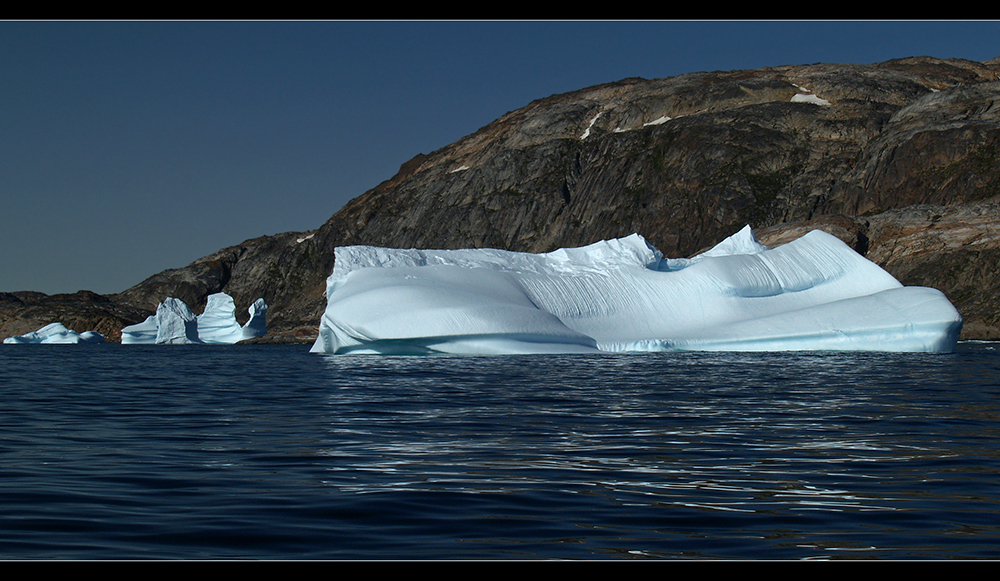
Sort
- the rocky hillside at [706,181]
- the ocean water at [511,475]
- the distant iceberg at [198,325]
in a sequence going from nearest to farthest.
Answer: the ocean water at [511,475], the rocky hillside at [706,181], the distant iceberg at [198,325]

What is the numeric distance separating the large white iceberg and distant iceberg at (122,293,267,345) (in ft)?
145

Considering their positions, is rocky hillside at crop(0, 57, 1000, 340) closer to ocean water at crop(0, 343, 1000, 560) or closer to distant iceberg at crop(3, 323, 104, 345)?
distant iceberg at crop(3, 323, 104, 345)

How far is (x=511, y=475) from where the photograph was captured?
7.39m

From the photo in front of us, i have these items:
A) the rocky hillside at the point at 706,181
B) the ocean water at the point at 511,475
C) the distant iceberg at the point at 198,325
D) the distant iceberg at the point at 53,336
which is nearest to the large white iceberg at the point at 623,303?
the ocean water at the point at 511,475

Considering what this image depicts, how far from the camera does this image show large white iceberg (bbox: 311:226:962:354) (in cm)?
2756

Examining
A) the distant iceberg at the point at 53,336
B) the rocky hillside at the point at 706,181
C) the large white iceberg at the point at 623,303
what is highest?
the rocky hillside at the point at 706,181

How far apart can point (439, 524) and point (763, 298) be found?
28.4 meters

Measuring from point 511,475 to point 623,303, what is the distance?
80.6ft

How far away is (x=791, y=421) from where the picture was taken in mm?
11023

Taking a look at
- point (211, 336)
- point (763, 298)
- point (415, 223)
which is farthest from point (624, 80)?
point (763, 298)

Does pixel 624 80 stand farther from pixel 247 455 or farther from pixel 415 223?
pixel 247 455

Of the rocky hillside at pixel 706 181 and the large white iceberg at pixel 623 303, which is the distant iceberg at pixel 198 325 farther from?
the large white iceberg at pixel 623 303

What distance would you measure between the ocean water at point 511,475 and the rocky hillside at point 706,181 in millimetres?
49490

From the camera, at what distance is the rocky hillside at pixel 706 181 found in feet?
210
